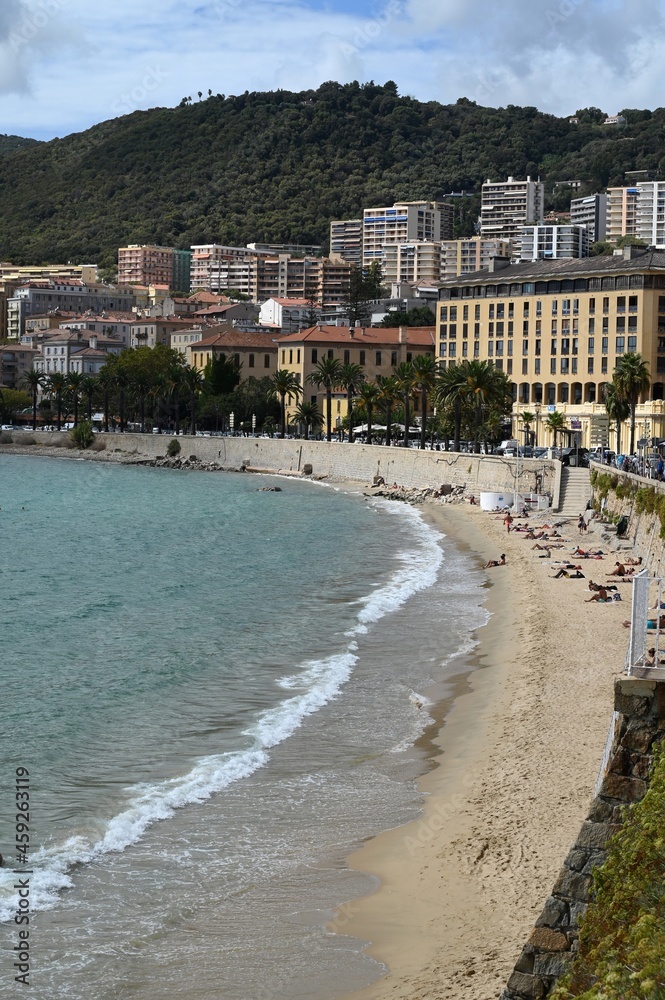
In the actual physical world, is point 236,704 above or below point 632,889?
below

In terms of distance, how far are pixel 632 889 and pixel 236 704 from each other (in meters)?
14.5

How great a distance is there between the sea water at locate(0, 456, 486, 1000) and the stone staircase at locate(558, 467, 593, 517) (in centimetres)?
1118

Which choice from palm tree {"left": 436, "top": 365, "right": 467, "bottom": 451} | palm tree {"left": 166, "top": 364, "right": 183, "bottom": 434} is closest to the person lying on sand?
palm tree {"left": 436, "top": 365, "right": 467, "bottom": 451}

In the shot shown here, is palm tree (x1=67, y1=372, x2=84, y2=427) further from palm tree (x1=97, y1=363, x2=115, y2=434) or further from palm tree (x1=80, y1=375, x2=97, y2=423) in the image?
palm tree (x1=97, y1=363, x2=115, y2=434)

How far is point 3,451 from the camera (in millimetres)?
135000

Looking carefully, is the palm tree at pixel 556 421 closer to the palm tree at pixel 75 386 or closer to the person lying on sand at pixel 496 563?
the person lying on sand at pixel 496 563

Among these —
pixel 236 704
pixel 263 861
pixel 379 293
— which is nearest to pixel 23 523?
pixel 236 704

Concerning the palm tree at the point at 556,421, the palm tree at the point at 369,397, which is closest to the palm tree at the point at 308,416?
the palm tree at the point at 369,397

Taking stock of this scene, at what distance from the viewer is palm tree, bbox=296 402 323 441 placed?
360 feet

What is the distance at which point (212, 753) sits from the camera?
1997 centimetres

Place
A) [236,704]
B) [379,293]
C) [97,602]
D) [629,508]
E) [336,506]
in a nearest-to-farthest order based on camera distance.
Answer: [236,704], [97,602], [629,508], [336,506], [379,293]

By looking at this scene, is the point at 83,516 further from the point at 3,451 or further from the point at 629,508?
the point at 3,451

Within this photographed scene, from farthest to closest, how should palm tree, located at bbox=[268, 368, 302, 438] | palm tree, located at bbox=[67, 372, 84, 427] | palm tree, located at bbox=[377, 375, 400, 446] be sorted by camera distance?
palm tree, located at bbox=[67, 372, 84, 427]
palm tree, located at bbox=[268, 368, 302, 438]
palm tree, located at bbox=[377, 375, 400, 446]

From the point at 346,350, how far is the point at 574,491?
2552 inches
